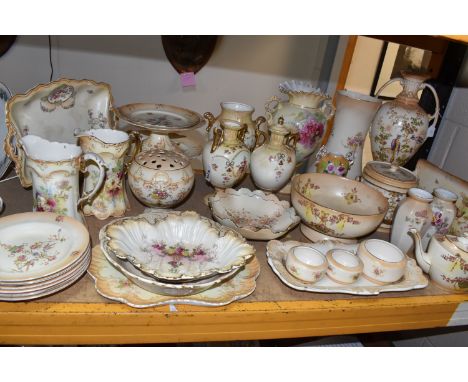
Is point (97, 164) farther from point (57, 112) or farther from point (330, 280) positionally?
point (330, 280)

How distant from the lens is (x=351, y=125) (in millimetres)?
1199

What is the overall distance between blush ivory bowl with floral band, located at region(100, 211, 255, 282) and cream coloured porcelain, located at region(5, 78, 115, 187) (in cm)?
30

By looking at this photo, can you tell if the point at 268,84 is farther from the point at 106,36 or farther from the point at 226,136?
the point at 226,136

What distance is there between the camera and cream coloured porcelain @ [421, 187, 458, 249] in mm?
999

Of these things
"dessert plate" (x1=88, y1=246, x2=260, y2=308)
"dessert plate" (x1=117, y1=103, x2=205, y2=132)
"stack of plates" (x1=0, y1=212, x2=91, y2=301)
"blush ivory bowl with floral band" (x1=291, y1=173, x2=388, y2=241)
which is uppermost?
"dessert plate" (x1=117, y1=103, x2=205, y2=132)

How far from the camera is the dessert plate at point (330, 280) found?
835 millimetres

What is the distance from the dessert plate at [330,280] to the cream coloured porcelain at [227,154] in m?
0.23

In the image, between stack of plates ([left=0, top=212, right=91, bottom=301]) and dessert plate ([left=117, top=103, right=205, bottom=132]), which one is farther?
dessert plate ([left=117, top=103, right=205, bottom=132])

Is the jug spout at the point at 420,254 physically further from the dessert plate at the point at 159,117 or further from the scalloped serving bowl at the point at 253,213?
the dessert plate at the point at 159,117

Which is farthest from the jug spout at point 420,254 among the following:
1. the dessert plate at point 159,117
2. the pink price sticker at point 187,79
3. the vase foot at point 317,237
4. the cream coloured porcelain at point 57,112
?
the pink price sticker at point 187,79

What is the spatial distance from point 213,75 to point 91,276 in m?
1.76

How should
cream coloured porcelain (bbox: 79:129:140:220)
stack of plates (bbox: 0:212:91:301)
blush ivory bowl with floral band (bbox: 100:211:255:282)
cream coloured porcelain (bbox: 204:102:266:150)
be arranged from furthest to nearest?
cream coloured porcelain (bbox: 204:102:266:150), cream coloured porcelain (bbox: 79:129:140:220), blush ivory bowl with floral band (bbox: 100:211:255:282), stack of plates (bbox: 0:212:91:301)

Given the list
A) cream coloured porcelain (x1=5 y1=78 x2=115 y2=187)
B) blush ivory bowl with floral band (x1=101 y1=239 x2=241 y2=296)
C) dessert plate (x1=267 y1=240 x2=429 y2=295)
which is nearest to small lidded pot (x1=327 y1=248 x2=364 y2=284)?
dessert plate (x1=267 y1=240 x2=429 y2=295)

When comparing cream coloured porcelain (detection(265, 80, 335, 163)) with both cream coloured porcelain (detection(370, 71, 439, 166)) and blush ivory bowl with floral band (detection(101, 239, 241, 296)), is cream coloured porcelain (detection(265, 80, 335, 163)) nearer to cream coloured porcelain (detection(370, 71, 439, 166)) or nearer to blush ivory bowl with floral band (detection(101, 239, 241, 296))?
cream coloured porcelain (detection(370, 71, 439, 166))
